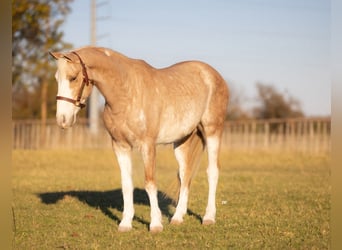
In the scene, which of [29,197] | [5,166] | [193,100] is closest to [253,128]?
[29,197]

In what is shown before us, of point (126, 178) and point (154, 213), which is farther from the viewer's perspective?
point (126, 178)

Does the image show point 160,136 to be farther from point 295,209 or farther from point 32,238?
point 295,209

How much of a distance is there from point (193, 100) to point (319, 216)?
262cm

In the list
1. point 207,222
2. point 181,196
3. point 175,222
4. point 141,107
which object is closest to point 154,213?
point 175,222

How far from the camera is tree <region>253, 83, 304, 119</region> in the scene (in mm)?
45469

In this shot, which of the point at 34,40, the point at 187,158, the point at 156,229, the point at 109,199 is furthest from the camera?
the point at 34,40

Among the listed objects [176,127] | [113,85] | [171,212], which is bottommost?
[171,212]

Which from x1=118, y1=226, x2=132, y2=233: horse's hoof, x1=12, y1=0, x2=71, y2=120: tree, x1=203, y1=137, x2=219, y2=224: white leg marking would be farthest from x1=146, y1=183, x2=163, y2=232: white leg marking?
x1=12, y1=0, x2=71, y2=120: tree

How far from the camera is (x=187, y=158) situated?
869cm

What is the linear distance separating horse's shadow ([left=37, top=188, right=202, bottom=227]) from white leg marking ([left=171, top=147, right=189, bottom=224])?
385 millimetres

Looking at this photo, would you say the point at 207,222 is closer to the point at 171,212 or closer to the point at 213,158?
the point at 213,158

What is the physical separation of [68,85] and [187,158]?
2726 mm

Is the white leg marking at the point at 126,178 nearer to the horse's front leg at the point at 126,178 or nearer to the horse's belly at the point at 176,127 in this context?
the horse's front leg at the point at 126,178

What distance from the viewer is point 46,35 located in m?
28.4
